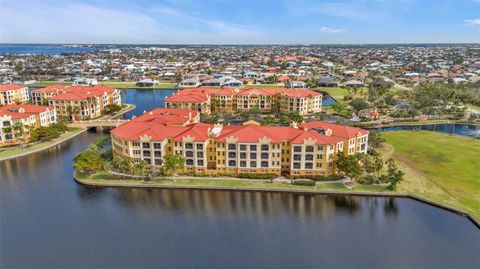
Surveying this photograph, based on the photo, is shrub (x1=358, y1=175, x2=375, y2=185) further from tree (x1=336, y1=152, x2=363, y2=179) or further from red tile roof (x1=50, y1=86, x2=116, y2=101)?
red tile roof (x1=50, y1=86, x2=116, y2=101)

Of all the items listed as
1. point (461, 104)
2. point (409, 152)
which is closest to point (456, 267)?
point (409, 152)


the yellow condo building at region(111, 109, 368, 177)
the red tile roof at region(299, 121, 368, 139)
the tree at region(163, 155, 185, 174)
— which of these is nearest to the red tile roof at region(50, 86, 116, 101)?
the yellow condo building at region(111, 109, 368, 177)

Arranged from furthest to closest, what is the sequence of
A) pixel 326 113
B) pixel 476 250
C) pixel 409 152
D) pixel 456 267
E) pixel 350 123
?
pixel 326 113 < pixel 350 123 < pixel 409 152 < pixel 476 250 < pixel 456 267

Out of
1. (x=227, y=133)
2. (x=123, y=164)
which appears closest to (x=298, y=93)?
(x=227, y=133)

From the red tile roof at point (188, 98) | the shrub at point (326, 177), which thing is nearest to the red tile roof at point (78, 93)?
the red tile roof at point (188, 98)

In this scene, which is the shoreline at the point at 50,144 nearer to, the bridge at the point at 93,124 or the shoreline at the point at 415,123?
the bridge at the point at 93,124

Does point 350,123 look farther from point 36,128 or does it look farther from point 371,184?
Answer: point 36,128
